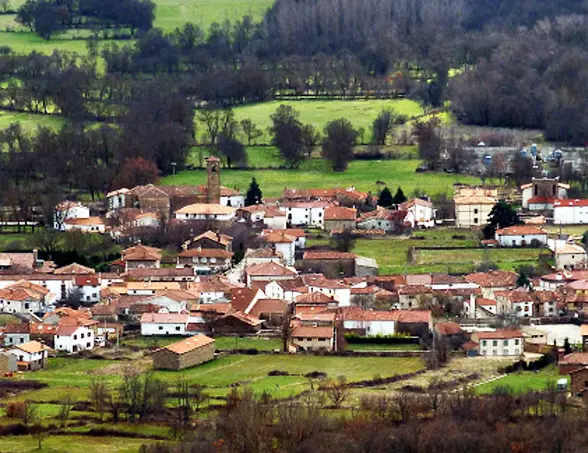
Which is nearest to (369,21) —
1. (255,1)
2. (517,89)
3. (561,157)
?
(255,1)

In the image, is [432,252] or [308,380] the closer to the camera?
[308,380]

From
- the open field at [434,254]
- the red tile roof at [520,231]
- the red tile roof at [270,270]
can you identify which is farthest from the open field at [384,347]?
the red tile roof at [520,231]

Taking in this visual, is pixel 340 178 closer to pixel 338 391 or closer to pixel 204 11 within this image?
pixel 338 391

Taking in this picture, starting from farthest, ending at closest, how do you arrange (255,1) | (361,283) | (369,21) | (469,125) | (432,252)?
(255,1), (369,21), (469,125), (432,252), (361,283)

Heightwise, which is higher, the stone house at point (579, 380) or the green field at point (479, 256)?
the green field at point (479, 256)

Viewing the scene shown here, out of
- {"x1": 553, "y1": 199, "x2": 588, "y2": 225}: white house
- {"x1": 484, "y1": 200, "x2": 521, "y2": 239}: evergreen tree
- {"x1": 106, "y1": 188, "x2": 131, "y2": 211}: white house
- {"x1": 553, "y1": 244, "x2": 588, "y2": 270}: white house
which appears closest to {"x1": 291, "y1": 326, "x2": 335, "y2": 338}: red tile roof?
{"x1": 553, "y1": 244, "x2": 588, "y2": 270}: white house

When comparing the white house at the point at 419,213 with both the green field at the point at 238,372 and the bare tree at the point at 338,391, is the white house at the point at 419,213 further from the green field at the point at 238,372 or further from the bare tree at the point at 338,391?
the bare tree at the point at 338,391

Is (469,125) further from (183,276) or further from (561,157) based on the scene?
(183,276)
